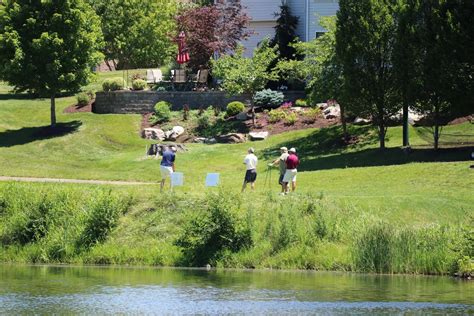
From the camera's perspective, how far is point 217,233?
31.4 metres

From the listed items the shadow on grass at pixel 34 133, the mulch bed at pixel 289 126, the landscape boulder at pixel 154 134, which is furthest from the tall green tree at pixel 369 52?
the shadow on grass at pixel 34 133

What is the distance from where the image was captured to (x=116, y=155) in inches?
2100

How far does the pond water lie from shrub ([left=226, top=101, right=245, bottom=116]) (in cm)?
2897

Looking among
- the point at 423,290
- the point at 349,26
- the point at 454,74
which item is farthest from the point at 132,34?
the point at 423,290

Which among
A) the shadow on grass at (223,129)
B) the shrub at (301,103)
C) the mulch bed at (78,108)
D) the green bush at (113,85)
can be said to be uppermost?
the green bush at (113,85)

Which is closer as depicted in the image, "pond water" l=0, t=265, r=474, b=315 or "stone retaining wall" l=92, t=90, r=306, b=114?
"pond water" l=0, t=265, r=474, b=315

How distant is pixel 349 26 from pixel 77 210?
19.8 meters

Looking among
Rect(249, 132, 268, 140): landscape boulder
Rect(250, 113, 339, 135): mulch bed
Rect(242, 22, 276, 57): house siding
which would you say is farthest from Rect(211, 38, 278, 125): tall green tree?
Rect(242, 22, 276, 57): house siding

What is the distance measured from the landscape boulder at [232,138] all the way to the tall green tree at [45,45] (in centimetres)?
862

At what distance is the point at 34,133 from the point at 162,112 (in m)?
7.46

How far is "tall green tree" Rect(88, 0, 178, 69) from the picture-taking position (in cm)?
7344

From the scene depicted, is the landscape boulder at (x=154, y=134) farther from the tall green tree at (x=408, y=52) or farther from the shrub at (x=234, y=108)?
the tall green tree at (x=408, y=52)

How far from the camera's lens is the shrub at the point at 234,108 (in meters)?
59.1

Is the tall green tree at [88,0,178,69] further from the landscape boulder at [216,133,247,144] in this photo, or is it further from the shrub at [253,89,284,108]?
the landscape boulder at [216,133,247,144]
